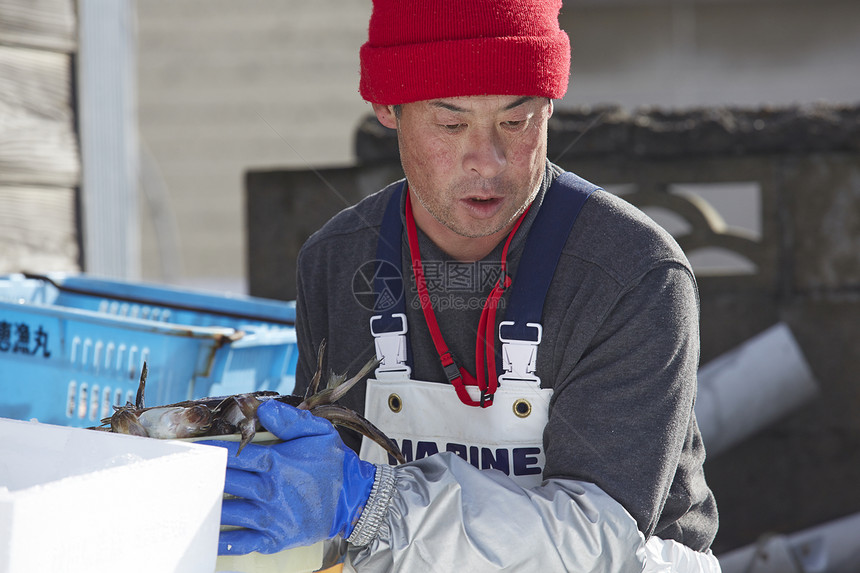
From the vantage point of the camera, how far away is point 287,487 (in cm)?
155

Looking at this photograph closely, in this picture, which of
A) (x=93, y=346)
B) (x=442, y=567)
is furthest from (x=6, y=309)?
(x=442, y=567)

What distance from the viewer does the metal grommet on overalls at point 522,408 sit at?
2.02 metres

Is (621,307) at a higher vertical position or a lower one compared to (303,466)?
higher

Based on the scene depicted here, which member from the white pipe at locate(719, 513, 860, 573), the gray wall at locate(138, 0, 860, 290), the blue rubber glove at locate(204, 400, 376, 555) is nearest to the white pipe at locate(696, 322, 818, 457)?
the white pipe at locate(719, 513, 860, 573)

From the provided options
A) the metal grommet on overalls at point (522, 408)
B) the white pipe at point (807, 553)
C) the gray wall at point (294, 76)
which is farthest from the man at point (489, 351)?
the gray wall at point (294, 76)

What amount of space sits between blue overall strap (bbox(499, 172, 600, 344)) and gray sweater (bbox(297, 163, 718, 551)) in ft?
0.09

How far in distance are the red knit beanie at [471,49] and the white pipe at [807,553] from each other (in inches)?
93.3

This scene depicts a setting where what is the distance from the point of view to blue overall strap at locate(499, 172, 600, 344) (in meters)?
1.99

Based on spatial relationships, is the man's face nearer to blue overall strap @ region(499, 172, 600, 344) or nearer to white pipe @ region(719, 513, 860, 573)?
blue overall strap @ region(499, 172, 600, 344)

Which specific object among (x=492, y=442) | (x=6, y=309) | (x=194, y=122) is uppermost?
(x=194, y=122)

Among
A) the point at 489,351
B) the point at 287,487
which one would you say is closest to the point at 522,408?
the point at 489,351

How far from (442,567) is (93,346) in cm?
133

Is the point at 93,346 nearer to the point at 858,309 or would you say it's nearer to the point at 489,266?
the point at 489,266

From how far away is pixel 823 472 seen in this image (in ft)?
13.9
